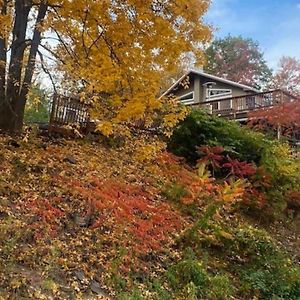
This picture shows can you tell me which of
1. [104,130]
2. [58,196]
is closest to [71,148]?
[58,196]

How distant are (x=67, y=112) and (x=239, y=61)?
113 feet

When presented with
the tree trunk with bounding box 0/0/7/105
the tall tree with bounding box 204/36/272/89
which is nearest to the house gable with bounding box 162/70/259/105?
the tall tree with bounding box 204/36/272/89

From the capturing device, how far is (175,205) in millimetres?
9516

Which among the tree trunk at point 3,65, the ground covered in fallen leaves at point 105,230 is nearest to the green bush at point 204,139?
the ground covered in fallen leaves at point 105,230

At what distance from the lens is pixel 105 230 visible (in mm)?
7156

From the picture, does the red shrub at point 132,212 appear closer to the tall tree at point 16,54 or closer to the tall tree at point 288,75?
the tall tree at point 16,54

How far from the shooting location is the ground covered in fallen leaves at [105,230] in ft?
18.5

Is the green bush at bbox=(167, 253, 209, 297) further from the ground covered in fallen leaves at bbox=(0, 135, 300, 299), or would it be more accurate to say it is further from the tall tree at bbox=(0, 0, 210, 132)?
the tall tree at bbox=(0, 0, 210, 132)

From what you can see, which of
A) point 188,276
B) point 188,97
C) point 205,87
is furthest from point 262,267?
point 188,97

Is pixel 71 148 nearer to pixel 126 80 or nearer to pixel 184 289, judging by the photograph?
pixel 126 80

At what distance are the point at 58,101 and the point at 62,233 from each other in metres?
5.61

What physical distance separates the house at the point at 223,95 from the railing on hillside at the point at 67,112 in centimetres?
639

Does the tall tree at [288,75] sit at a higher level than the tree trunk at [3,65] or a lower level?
higher

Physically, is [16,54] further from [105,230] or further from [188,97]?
[188,97]
